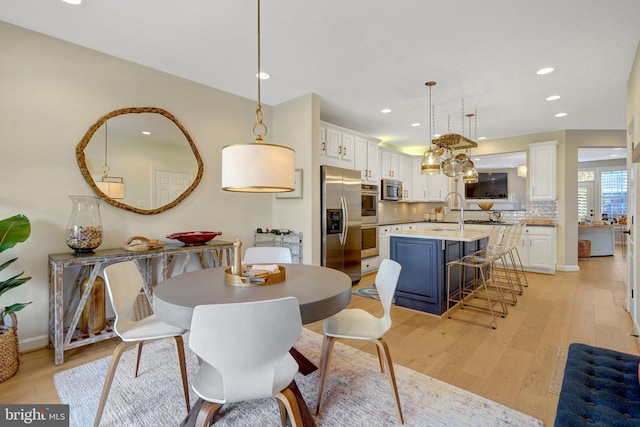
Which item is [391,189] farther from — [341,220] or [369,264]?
[341,220]

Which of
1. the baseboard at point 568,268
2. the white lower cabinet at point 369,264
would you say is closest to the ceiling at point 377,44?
the white lower cabinet at point 369,264

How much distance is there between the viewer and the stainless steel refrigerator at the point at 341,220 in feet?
13.7

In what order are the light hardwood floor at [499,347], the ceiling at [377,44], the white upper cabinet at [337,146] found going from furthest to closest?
1. the white upper cabinet at [337,146]
2. the ceiling at [377,44]
3. the light hardwood floor at [499,347]

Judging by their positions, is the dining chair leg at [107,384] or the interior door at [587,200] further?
the interior door at [587,200]

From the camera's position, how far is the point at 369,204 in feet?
18.0

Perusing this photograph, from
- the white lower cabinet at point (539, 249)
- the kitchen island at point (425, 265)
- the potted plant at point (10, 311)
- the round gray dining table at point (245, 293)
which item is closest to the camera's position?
the round gray dining table at point (245, 293)

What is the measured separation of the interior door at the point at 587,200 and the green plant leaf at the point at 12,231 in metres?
13.1

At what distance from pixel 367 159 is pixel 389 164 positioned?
1121 mm

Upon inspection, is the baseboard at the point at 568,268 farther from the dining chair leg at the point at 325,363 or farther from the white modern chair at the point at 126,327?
the white modern chair at the point at 126,327

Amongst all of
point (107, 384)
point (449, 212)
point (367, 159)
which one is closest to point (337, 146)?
point (367, 159)

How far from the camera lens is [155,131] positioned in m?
3.29

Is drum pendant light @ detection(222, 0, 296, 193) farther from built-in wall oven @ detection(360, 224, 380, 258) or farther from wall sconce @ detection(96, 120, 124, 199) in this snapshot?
built-in wall oven @ detection(360, 224, 380, 258)

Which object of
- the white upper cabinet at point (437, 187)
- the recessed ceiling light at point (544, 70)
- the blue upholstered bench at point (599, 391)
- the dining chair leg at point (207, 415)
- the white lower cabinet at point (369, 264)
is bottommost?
the white lower cabinet at point (369, 264)

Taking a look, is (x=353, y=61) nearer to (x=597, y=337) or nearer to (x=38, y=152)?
(x=38, y=152)
